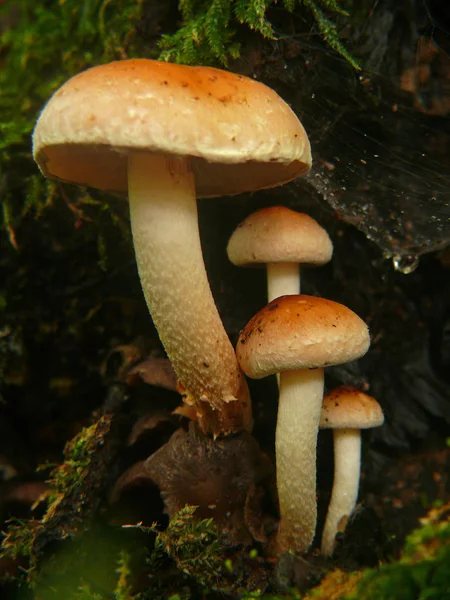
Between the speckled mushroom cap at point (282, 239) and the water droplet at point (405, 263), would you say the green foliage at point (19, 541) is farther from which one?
the water droplet at point (405, 263)

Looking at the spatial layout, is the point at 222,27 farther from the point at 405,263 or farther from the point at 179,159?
the point at 405,263

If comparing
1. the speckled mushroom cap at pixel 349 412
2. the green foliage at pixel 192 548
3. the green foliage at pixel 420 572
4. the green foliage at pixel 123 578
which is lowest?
the green foliage at pixel 123 578

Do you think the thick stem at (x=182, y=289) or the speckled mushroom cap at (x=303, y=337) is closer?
Answer: the speckled mushroom cap at (x=303, y=337)

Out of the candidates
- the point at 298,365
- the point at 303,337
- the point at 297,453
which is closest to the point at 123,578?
the point at 297,453

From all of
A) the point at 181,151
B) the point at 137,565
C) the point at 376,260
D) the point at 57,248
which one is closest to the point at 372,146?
the point at 376,260

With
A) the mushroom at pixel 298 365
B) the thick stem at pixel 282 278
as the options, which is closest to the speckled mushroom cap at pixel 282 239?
the thick stem at pixel 282 278

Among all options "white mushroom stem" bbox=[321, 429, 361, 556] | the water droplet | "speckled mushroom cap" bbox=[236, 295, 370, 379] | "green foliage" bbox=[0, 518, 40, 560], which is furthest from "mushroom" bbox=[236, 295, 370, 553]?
"green foliage" bbox=[0, 518, 40, 560]
